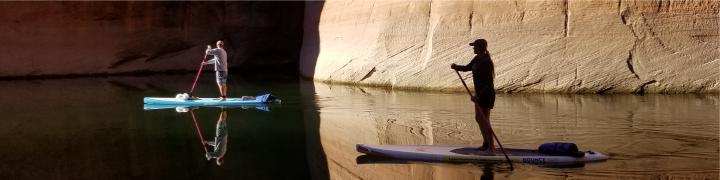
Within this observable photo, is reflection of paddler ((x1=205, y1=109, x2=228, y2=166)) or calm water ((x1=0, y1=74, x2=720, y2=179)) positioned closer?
calm water ((x1=0, y1=74, x2=720, y2=179))

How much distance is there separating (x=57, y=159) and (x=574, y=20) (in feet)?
31.0

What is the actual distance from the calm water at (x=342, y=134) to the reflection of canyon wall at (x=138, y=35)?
9629 mm

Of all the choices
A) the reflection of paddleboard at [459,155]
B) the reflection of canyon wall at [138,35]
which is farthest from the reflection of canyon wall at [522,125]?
the reflection of canyon wall at [138,35]

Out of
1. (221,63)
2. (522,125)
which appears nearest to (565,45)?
(522,125)

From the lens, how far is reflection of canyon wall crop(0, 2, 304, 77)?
24.5m

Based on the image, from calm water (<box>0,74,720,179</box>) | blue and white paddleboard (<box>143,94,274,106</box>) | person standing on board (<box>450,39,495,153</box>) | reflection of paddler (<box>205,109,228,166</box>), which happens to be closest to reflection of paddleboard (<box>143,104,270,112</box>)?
blue and white paddleboard (<box>143,94,274,106</box>)

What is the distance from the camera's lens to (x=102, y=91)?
59.0ft

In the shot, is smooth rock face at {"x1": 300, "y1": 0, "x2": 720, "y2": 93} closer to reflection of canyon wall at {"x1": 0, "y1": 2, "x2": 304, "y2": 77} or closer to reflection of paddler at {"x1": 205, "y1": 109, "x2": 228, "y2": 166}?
reflection of paddler at {"x1": 205, "y1": 109, "x2": 228, "y2": 166}

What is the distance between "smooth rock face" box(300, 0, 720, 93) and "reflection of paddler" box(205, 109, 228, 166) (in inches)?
229

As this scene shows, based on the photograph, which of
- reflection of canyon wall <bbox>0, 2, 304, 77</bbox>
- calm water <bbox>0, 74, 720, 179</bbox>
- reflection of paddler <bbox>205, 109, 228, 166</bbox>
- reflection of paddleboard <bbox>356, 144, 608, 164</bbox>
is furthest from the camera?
reflection of canyon wall <bbox>0, 2, 304, 77</bbox>

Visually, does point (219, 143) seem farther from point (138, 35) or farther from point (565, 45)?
point (138, 35)

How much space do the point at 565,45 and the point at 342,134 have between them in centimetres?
634

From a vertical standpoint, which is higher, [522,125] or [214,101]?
[214,101]

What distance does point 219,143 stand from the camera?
8.88 meters
